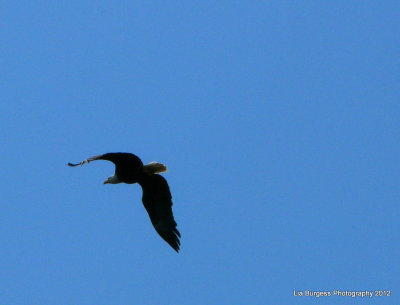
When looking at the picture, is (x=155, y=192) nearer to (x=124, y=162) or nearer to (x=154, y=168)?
(x=154, y=168)

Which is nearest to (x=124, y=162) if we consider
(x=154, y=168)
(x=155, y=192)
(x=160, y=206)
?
(x=154, y=168)

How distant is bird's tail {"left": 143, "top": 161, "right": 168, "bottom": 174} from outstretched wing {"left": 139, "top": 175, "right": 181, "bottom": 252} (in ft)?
0.43

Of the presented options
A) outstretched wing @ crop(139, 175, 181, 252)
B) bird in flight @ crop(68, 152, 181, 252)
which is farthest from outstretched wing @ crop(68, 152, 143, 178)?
outstretched wing @ crop(139, 175, 181, 252)

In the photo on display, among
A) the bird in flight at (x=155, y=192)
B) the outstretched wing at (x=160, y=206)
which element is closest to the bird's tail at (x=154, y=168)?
the bird in flight at (x=155, y=192)

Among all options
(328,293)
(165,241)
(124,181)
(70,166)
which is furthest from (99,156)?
(328,293)

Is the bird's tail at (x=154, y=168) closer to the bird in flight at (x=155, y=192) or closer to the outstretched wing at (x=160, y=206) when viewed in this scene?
the bird in flight at (x=155, y=192)

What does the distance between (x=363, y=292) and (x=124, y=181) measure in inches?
220

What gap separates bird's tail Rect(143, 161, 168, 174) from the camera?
47.2 feet

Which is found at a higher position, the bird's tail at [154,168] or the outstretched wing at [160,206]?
the bird's tail at [154,168]

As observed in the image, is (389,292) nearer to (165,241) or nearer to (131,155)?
(165,241)

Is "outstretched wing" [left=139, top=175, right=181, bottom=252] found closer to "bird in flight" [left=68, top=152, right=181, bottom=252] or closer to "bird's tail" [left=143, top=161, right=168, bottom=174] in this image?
"bird in flight" [left=68, top=152, right=181, bottom=252]

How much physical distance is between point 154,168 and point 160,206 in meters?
0.90

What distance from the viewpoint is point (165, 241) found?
47.3ft

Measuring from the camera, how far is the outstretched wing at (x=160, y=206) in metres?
14.5
